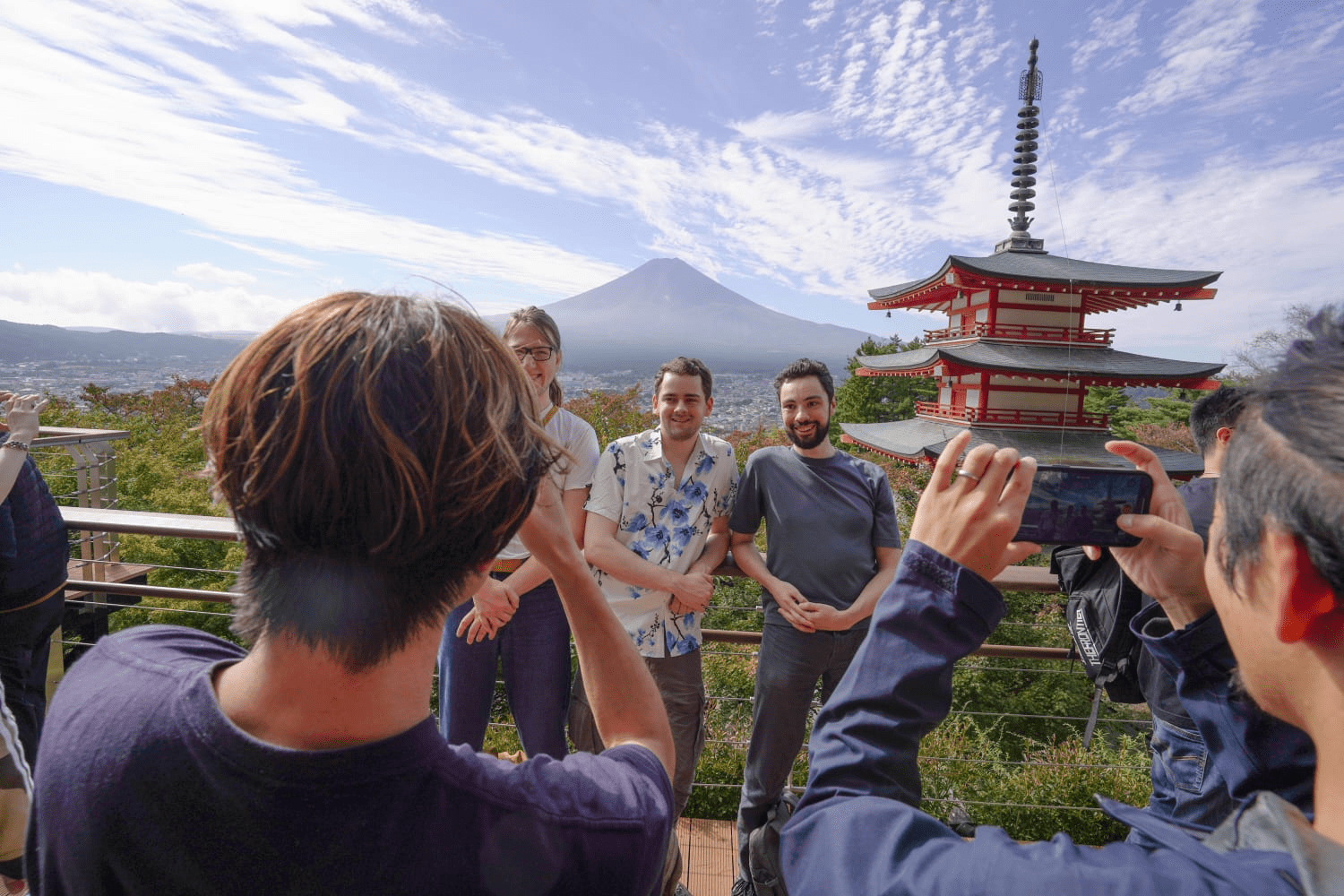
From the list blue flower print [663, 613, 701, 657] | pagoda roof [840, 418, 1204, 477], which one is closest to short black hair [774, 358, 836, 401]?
blue flower print [663, 613, 701, 657]

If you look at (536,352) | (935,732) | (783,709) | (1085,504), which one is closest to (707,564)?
(783,709)

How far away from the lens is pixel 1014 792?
3.26m

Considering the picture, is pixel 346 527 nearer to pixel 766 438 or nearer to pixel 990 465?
pixel 990 465

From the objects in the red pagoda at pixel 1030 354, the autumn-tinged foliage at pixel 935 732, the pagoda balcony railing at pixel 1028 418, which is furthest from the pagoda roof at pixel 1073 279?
the autumn-tinged foliage at pixel 935 732

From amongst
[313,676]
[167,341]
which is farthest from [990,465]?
[167,341]

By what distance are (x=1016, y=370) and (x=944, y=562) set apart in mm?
17220

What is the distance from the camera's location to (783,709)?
92.9 inches

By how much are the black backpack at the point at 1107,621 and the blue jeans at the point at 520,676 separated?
4.69ft

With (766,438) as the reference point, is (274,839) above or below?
above

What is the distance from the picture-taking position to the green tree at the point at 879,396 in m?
31.3

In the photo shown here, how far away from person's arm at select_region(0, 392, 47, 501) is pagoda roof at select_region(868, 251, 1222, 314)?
1622 cm

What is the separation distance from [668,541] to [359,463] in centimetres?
185

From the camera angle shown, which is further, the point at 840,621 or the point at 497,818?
the point at 840,621

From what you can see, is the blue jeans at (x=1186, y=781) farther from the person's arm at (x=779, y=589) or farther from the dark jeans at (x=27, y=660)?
the dark jeans at (x=27, y=660)
